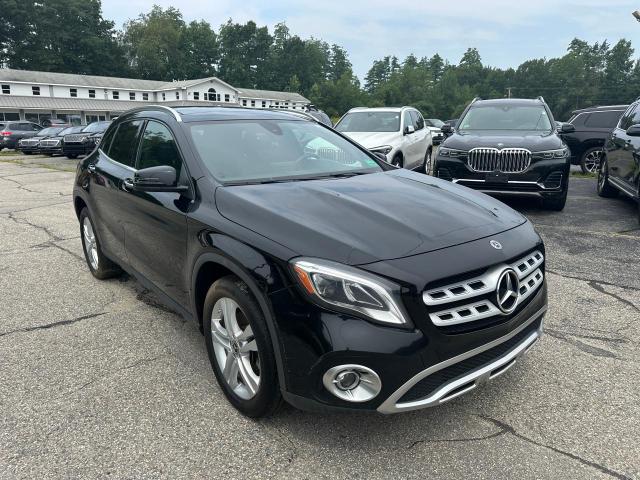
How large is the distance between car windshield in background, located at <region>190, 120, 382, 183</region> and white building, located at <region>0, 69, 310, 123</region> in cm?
4366

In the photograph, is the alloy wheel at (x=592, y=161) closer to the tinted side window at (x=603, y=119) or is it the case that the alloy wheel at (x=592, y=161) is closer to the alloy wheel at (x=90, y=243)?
the tinted side window at (x=603, y=119)

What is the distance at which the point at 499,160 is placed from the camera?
7.34 m

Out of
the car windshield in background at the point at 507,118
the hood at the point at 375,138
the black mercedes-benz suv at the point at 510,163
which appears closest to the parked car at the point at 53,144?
the hood at the point at 375,138

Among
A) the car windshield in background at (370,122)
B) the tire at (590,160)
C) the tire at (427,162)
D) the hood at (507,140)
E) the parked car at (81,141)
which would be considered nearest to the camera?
the hood at (507,140)

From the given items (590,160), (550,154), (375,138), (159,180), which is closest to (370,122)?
(375,138)

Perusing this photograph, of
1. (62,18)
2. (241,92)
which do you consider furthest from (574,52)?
(62,18)

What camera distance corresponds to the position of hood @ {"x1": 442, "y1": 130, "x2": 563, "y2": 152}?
7352 mm

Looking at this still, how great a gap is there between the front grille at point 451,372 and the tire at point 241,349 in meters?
0.69

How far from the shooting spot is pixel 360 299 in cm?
225

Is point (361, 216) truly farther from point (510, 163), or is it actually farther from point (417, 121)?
point (417, 121)

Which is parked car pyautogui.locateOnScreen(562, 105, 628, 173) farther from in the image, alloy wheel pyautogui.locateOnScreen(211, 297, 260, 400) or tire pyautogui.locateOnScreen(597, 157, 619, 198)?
alloy wheel pyautogui.locateOnScreen(211, 297, 260, 400)

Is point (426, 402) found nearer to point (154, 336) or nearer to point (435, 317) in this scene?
point (435, 317)

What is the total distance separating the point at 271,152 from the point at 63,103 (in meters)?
65.1

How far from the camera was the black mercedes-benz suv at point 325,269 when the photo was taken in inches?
88.8
